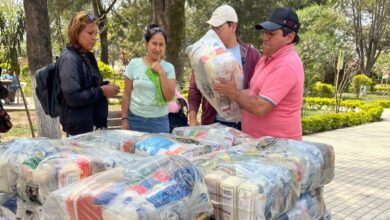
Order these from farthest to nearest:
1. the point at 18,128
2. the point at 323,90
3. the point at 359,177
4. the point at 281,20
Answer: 1. the point at 323,90
2. the point at 18,128
3. the point at 359,177
4. the point at 281,20

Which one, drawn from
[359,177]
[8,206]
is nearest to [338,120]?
[359,177]

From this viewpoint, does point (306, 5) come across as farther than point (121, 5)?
Yes

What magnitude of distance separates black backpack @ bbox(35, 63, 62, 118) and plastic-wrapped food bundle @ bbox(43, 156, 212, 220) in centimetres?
147

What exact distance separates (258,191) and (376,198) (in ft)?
13.7

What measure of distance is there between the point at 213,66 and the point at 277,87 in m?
0.37

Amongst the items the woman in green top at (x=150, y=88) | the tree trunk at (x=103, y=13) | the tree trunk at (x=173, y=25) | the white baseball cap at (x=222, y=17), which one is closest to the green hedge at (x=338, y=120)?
the tree trunk at (x=173, y=25)

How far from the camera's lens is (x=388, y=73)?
43188mm

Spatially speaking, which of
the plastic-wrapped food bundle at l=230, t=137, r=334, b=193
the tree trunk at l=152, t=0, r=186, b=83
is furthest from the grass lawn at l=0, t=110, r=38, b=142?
the plastic-wrapped food bundle at l=230, t=137, r=334, b=193

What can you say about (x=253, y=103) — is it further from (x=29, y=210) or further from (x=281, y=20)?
(x=29, y=210)

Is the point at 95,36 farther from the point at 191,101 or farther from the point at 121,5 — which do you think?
the point at 121,5

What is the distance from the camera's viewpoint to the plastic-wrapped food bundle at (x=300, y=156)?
1.72 meters

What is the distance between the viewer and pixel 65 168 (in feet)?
4.77

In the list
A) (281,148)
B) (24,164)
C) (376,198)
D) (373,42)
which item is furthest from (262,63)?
(373,42)

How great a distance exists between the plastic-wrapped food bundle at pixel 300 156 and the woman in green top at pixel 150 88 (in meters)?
1.11
